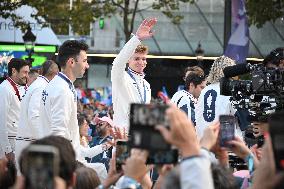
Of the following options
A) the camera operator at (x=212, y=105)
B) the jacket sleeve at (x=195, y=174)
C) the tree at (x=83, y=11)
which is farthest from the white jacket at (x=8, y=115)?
the tree at (x=83, y=11)

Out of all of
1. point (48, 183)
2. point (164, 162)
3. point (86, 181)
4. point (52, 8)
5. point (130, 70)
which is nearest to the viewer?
point (48, 183)

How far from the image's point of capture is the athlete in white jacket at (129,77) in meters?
9.08

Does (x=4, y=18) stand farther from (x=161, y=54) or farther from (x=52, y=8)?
(x=161, y=54)

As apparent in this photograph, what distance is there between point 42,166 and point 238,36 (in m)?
15.4

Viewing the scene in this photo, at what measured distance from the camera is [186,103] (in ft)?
38.3

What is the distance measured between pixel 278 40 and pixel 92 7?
1130 centimetres

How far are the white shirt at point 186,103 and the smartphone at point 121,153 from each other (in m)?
5.50

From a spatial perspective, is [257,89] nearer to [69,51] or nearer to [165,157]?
[69,51]

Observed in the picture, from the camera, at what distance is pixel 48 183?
429 centimetres

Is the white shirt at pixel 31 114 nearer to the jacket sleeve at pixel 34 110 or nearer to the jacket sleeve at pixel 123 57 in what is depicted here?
the jacket sleeve at pixel 34 110

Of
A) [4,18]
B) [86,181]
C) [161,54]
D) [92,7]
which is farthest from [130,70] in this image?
[161,54]

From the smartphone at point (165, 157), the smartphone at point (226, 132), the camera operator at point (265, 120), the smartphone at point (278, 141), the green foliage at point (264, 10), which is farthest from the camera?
the green foliage at point (264, 10)

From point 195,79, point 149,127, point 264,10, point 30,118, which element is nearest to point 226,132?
point 149,127

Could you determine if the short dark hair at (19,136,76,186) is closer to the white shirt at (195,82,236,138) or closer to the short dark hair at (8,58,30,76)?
the white shirt at (195,82,236,138)
